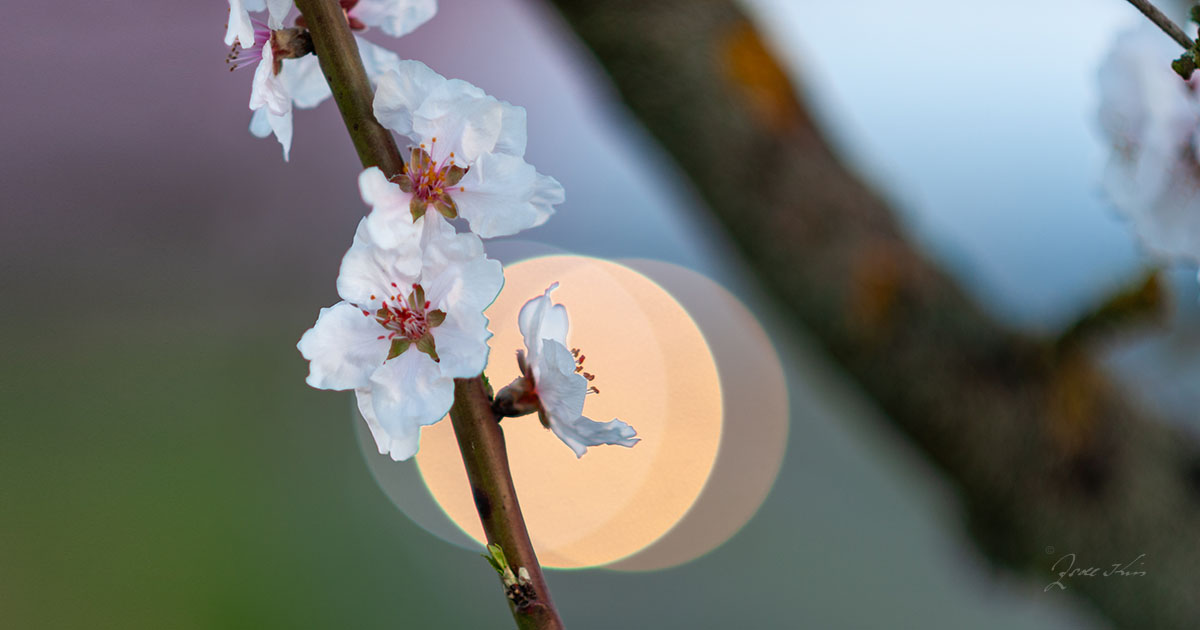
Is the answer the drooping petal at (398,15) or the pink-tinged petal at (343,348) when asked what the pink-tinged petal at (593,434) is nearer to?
the pink-tinged petal at (343,348)

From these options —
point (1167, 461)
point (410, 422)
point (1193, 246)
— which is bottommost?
point (1167, 461)

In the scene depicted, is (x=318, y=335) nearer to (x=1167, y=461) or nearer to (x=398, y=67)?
(x=398, y=67)

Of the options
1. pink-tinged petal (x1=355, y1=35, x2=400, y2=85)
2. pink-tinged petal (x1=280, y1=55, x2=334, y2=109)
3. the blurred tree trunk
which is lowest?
the blurred tree trunk

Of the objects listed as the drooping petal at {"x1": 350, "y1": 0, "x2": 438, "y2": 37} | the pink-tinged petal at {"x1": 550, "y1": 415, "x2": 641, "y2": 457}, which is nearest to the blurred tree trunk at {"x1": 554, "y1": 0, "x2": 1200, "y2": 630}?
the drooping petal at {"x1": 350, "y1": 0, "x2": 438, "y2": 37}

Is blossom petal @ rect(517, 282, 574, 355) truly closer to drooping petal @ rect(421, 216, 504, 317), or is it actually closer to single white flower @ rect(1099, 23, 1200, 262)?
drooping petal @ rect(421, 216, 504, 317)

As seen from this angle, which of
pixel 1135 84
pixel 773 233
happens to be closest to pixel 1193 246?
pixel 1135 84

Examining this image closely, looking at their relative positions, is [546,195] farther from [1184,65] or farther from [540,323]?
[1184,65]
